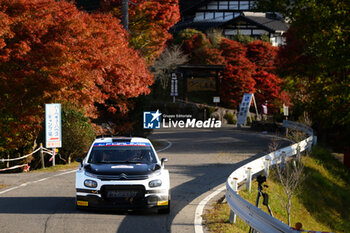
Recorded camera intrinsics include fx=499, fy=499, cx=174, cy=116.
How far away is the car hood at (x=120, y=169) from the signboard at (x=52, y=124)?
27.3 feet

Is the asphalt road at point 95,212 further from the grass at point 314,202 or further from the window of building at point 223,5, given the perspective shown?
the window of building at point 223,5

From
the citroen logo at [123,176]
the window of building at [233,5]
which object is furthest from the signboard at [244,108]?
the window of building at [233,5]

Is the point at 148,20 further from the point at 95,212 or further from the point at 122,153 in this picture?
the point at 95,212

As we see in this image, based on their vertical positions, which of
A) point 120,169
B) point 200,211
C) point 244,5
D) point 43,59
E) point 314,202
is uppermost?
point 244,5

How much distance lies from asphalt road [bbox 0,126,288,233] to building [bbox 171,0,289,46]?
42.8 meters

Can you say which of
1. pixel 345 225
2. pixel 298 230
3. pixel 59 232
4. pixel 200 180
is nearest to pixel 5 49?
pixel 200 180

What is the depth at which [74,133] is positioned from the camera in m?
20.2

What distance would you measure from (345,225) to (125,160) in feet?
29.8

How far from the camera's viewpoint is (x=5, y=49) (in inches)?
675

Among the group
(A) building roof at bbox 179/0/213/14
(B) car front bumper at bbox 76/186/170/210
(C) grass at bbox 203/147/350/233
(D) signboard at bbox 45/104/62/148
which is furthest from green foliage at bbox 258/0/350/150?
(A) building roof at bbox 179/0/213/14

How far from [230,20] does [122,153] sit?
52.9 meters

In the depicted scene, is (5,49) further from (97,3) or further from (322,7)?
(97,3)

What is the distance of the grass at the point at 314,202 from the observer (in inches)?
391

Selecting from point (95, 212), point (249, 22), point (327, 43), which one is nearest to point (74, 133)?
point (327, 43)
